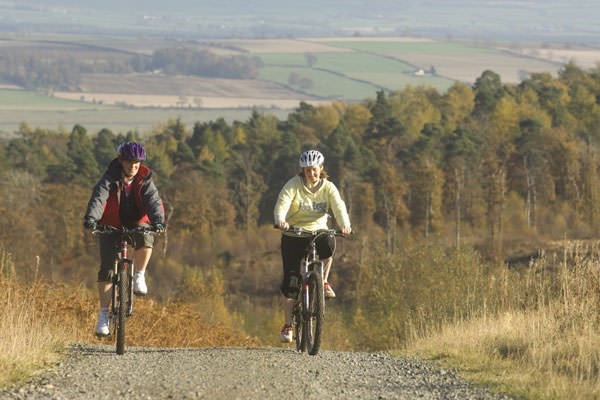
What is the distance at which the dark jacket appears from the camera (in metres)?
12.6

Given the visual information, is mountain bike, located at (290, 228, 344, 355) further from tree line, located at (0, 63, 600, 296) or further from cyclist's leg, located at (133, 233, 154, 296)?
tree line, located at (0, 63, 600, 296)

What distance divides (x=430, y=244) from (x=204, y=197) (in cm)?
6247

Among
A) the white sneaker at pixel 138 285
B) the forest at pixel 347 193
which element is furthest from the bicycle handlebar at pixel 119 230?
the forest at pixel 347 193

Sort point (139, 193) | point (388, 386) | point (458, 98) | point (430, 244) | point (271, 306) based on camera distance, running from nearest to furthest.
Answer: point (388, 386), point (139, 193), point (430, 244), point (271, 306), point (458, 98)

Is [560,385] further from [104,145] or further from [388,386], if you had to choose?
[104,145]

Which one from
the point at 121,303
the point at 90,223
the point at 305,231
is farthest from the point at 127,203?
the point at 305,231

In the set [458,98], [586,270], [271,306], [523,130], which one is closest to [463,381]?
[586,270]

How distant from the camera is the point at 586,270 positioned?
42.7 ft

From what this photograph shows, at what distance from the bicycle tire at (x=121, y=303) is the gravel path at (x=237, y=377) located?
0.15 meters

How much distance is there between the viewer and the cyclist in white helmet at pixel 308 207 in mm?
12891

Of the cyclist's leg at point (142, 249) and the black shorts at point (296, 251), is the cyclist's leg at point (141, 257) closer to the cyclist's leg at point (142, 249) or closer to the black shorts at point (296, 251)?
the cyclist's leg at point (142, 249)

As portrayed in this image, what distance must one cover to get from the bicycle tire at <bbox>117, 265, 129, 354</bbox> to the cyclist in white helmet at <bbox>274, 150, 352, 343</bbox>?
1634 millimetres

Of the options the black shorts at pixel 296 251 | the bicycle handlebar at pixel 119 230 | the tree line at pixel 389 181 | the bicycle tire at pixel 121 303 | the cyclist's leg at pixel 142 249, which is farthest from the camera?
the tree line at pixel 389 181

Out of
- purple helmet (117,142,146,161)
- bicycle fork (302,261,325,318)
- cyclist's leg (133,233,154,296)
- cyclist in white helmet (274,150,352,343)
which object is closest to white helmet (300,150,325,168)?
cyclist in white helmet (274,150,352,343)
